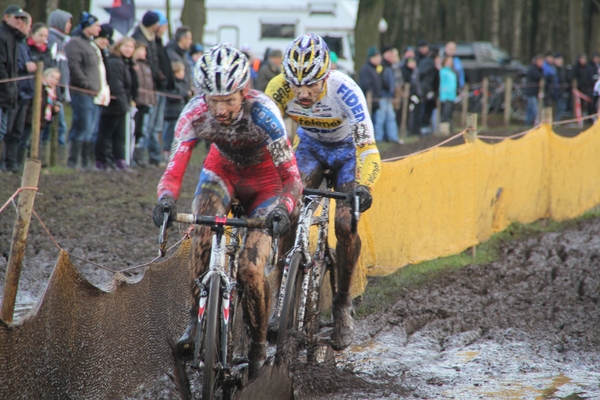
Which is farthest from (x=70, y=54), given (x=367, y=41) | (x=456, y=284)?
(x=367, y=41)

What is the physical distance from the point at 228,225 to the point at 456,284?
4.99 meters

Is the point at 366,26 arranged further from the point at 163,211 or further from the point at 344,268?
the point at 163,211

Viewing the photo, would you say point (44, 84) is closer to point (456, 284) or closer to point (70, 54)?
point (70, 54)

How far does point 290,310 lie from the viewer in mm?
5453

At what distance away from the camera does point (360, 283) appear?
8.45 m

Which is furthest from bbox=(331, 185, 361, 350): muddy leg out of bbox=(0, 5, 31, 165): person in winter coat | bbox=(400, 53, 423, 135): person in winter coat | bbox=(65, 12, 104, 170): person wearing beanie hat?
bbox=(400, 53, 423, 135): person in winter coat

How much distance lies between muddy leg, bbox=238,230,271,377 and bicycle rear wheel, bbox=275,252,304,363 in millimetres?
122

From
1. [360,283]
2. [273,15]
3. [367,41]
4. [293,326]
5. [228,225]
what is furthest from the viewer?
[273,15]

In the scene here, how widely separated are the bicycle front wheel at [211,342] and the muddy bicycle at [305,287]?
654 millimetres

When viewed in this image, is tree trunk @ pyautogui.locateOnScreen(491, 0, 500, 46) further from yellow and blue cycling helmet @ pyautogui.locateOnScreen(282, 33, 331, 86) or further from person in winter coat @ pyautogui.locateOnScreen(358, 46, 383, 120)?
yellow and blue cycling helmet @ pyautogui.locateOnScreen(282, 33, 331, 86)

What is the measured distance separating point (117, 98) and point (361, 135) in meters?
7.57

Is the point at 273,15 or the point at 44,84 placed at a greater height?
the point at 273,15

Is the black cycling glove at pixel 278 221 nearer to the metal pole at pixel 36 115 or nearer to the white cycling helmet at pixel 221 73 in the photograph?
the white cycling helmet at pixel 221 73

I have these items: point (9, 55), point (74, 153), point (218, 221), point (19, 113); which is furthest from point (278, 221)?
point (74, 153)
